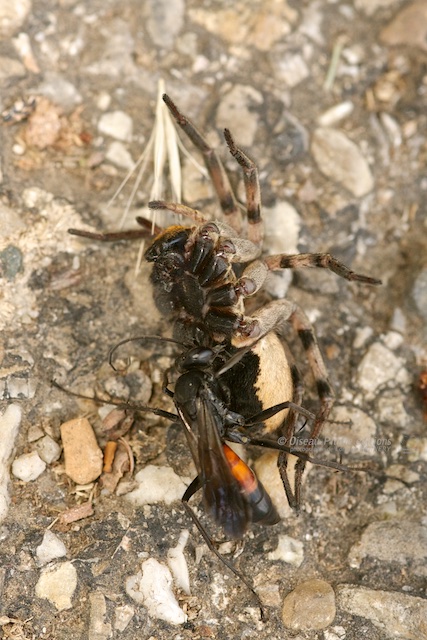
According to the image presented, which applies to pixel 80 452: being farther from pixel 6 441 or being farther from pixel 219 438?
pixel 219 438

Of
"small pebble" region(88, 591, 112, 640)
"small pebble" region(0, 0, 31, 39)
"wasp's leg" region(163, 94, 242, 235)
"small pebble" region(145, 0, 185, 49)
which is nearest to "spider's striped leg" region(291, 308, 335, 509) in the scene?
"wasp's leg" region(163, 94, 242, 235)

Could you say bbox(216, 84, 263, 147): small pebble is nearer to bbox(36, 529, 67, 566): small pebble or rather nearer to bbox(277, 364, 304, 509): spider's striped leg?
bbox(277, 364, 304, 509): spider's striped leg

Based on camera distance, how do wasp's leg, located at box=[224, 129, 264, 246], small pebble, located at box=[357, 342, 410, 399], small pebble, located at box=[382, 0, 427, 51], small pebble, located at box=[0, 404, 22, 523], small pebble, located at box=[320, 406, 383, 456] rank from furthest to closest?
small pebble, located at box=[382, 0, 427, 51]
small pebble, located at box=[357, 342, 410, 399]
small pebble, located at box=[320, 406, 383, 456]
wasp's leg, located at box=[224, 129, 264, 246]
small pebble, located at box=[0, 404, 22, 523]

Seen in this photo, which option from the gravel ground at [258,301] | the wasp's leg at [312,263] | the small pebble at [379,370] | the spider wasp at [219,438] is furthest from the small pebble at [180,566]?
the wasp's leg at [312,263]

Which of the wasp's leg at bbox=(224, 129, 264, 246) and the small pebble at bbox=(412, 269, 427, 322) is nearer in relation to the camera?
the wasp's leg at bbox=(224, 129, 264, 246)

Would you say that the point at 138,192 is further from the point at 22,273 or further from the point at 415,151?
the point at 415,151

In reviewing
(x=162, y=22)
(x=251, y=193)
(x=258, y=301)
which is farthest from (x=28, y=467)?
(x=162, y=22)
